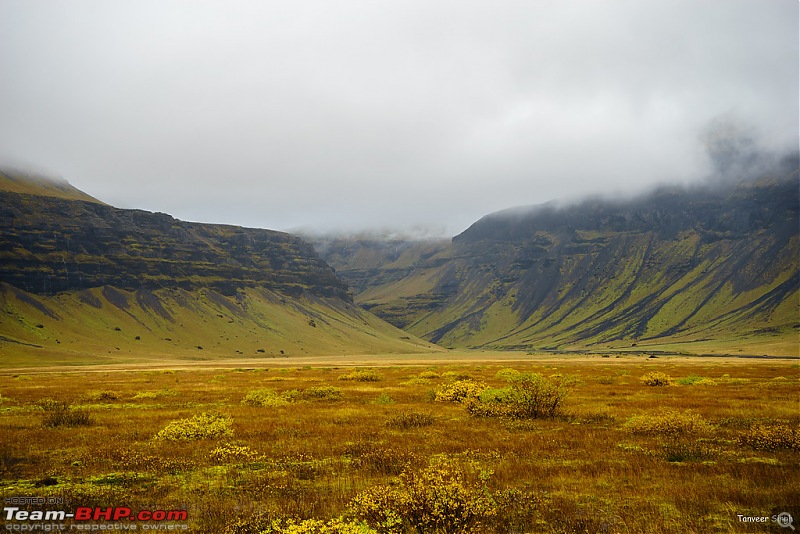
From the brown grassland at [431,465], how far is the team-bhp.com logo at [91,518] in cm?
41

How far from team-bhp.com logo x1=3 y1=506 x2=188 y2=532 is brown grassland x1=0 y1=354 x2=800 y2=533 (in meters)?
0.41

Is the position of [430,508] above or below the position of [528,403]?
above

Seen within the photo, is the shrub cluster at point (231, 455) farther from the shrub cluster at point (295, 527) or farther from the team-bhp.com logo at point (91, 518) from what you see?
the shrub cluster at point (295, 527)

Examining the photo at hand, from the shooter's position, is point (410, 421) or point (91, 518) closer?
point (91, 518)

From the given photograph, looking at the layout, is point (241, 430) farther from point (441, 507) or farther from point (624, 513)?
point (624, 513)

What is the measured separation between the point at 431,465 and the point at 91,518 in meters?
8.06

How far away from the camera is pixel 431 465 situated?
11.8m

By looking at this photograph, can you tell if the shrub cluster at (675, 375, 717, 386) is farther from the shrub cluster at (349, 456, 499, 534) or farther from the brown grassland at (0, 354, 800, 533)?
the shrub cluster at (349, 456, 499, 534)

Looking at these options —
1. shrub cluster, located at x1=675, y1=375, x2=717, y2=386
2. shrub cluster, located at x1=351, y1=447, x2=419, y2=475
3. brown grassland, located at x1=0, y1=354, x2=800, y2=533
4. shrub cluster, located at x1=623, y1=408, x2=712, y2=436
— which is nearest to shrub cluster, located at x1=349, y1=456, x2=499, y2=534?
brown grassland, located at x1=0, y1=354, x2=800, y2=533

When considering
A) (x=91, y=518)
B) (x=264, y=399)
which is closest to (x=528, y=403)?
(x=264, y=399)

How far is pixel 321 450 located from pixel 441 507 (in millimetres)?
9408

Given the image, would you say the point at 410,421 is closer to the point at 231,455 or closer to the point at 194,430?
the point at 231,455

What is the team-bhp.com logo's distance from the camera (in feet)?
33.4

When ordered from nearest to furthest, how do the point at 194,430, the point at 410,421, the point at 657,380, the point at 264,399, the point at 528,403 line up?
the point at 194,430
the point at 410,421
the point at 528,403
the point at 264,399
the point at 657,380
